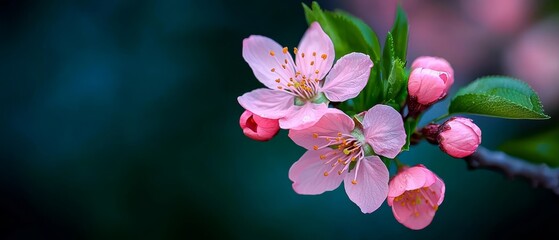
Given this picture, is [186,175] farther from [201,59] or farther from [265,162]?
[201,59]

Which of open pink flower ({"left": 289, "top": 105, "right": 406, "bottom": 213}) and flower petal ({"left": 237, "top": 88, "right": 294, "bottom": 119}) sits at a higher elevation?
flower petal ({"left": 237, "top": 88, "right": 294, "bottom": 119})

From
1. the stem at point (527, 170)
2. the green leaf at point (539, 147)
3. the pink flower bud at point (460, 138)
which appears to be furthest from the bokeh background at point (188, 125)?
the pink flower bud at point (460, 138)

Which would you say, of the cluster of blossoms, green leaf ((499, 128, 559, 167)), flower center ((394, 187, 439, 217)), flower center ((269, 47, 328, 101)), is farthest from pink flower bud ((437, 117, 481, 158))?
green leaf ((499, 128, 559, 167))

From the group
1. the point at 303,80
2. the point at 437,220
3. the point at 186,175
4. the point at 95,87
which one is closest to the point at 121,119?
the point at 95,87

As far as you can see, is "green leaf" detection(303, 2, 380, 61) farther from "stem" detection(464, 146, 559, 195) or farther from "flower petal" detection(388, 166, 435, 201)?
"stem" detection(464, 146, 559, 195)

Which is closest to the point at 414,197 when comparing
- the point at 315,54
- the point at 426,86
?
the point at 426,86

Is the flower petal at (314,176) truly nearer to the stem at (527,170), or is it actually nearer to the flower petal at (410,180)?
the flower petal at (410,180)
